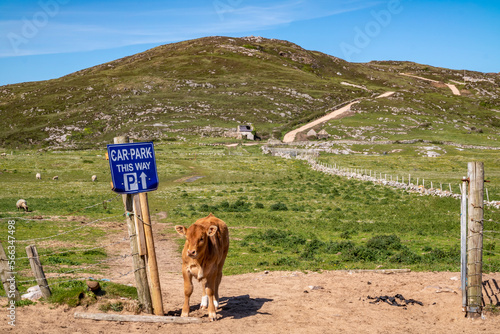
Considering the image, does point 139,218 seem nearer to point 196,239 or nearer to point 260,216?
point 196,239

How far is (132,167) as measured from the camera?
1291cm

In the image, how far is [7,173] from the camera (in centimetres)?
5950

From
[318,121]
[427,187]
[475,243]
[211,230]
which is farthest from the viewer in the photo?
[318,121]

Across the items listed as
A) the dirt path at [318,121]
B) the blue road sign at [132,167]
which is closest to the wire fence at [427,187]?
the blue road sign at [132,167]

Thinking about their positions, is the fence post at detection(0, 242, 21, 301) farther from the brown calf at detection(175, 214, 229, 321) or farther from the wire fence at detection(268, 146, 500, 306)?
the wire fence at detection(268, 146, 500, 306)

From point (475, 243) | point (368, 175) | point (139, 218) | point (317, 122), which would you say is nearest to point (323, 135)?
point (317, 122)

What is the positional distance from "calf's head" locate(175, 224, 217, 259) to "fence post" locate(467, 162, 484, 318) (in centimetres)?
772

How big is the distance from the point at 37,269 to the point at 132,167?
12.6 ft

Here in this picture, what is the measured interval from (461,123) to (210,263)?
481 feet

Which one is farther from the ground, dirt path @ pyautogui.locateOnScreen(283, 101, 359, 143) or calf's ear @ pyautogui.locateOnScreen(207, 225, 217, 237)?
dirt path @ pyautogui.locateOnScreen(283, 101, 359, 143)

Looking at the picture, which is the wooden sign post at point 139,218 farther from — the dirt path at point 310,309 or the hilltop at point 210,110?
the hilltop at point 210,110

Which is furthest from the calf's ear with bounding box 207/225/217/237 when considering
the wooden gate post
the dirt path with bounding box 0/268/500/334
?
the dirt path with bounding box 0/268/500/334

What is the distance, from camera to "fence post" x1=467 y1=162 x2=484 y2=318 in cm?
1334

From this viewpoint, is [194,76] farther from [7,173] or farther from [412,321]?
[412,321]
